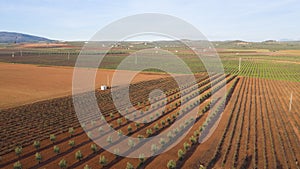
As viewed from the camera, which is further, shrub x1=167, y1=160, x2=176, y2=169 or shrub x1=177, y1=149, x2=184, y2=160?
shrub x1=177, y1=149, x2=184, y2=160

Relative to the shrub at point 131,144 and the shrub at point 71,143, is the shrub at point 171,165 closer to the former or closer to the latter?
the shrub at point 131,144

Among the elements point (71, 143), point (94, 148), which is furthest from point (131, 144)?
point (71, 143)

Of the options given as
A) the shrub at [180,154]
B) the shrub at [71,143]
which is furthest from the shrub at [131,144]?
the shrub at [71,143]

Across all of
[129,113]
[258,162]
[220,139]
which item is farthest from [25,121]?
[258,162]

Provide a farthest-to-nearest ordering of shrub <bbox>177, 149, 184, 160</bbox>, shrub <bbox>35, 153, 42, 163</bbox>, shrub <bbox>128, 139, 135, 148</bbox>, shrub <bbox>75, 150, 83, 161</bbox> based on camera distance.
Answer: shrub <bbox>128, 139, 135, 148</bbox> → shrub <bbox>177, 149, 184, 160</bbox> → shrub <bbox>75, 150, 83, 161</bbox> → shrub <bbox>35, 153, 42, 163</bbox>

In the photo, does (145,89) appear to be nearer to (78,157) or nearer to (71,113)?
(71,113)

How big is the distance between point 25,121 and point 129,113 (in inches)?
270

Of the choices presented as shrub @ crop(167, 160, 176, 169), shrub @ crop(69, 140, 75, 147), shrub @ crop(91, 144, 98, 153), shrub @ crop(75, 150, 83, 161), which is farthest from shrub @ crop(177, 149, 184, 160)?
shrub @ crop(69, 140, 75, 147)

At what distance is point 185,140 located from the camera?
1413 centimetres

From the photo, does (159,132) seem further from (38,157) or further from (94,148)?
(38,157)

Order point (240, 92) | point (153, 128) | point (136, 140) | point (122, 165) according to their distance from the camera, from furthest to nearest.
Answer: point (240, 92), point (153, 128), point (136, 140), point (122, 165)

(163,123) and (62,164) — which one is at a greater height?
(163,123)

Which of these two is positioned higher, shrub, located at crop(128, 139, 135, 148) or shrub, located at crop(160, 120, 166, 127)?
shrub, located at crop(160, 120, 166, 127)

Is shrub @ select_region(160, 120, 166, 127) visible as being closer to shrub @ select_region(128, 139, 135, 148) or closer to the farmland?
the farmland
